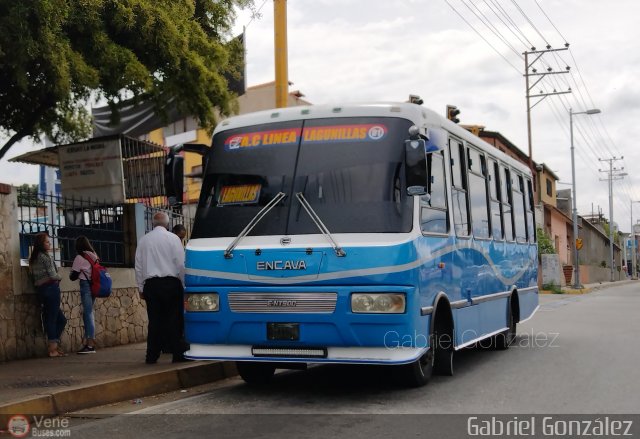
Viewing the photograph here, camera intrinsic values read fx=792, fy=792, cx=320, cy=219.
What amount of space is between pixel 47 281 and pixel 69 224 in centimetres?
184

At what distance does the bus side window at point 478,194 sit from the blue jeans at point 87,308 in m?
5.34

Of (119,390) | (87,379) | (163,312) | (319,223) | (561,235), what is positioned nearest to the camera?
(319,223)

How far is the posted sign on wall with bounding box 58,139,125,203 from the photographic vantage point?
13336 mm

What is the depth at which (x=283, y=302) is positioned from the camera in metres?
7.22

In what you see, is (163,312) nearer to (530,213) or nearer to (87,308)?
(87,308)

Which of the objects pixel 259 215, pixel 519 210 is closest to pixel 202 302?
pixel 259 215

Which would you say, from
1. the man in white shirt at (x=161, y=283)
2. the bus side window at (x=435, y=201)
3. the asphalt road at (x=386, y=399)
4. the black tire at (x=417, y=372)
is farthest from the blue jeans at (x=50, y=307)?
the bus side window at (x=435, y=201)

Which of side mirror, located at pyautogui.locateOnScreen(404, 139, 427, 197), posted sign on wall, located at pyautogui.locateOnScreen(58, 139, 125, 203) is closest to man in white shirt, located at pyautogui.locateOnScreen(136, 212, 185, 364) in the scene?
side mirror, located at pyautogui.locateOnScreen(404, 139, 427, 197)

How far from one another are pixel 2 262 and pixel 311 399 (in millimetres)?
5005

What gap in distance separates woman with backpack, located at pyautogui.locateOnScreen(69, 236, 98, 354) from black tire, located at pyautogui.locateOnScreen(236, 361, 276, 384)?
3447mm

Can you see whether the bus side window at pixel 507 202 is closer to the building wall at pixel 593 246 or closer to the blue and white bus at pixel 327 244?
the blue and white bus at pixel 327 244

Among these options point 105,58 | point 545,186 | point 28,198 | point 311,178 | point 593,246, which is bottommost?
point 593,246

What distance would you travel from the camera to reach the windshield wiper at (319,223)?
23.3ft

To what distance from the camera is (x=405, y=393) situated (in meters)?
7.66
